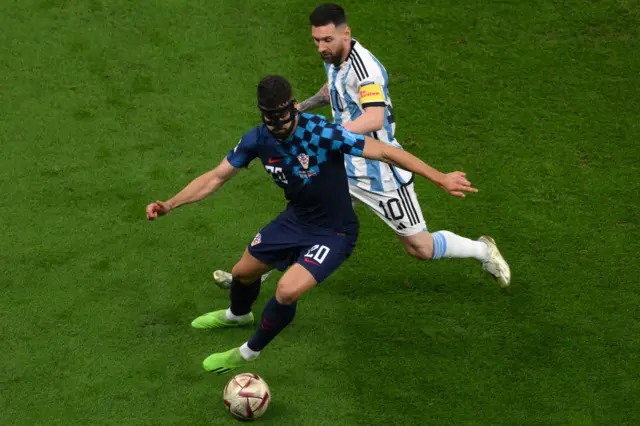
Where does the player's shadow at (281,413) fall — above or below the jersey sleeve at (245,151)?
below

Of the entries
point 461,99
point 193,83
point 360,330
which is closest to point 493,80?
point 461,99

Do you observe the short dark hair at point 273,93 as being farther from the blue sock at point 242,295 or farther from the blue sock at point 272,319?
the blue sock at point 242,295

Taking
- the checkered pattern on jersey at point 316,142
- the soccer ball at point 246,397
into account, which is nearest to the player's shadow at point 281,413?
the soccer ball at point 246,397

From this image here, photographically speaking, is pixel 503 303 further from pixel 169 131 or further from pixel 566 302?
pixel 169 131

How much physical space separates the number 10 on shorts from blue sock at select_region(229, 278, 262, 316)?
2.57 feet

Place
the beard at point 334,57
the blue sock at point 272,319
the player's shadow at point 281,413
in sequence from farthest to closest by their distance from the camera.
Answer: the beard at point 334,57
the player's shadow at point 281,413
the blue sock at point 272,319

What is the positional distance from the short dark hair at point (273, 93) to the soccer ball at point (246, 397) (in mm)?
1915

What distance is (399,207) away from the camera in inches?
295

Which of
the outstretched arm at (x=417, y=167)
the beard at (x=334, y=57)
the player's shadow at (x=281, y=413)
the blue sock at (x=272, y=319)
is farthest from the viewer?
the beard at (x=334, y=57)

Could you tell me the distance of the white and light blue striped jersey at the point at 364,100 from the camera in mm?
7164

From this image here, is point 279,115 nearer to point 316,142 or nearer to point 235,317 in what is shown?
point 316,142

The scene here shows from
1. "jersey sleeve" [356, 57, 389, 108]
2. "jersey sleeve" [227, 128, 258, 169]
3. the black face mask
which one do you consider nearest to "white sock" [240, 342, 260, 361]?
"jersey sleeve" [227, 128, 258, 169]

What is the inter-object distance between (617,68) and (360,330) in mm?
4822

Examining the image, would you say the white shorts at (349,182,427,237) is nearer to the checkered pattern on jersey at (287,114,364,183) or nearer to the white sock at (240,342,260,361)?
the checkered pattern on jersey at (287,114,364,183)
